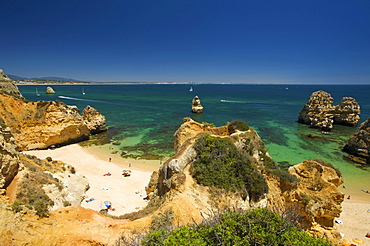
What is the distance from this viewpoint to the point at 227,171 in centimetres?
1091

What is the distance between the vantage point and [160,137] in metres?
36.3

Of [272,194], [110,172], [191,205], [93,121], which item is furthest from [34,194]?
[93,121]

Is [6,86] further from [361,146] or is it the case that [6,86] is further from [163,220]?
[361,146]

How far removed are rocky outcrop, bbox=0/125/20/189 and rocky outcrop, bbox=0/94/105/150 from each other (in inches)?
688

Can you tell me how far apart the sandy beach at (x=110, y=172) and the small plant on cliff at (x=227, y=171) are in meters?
7.52

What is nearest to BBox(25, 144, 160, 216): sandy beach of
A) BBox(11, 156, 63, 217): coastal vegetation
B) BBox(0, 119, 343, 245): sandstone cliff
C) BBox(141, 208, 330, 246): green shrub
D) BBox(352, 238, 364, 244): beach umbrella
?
BBox(11, 156, 63, 217): coastal vegetation

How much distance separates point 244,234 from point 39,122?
33806 mm

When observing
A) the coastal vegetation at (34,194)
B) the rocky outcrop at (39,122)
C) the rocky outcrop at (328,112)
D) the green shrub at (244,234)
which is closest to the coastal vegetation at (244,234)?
the green shrub at (244,234)

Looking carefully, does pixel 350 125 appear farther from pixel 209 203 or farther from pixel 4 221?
pixel 4 221

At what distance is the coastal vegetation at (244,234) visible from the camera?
5051 mm

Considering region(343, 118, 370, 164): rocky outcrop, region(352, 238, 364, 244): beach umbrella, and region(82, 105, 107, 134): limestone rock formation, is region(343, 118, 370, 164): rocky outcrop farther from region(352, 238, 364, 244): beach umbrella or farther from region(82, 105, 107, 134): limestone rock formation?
region(82, 105, 107, 134): limestone rock formation

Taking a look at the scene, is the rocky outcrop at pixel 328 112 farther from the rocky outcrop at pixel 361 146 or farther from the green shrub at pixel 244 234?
the green shrub at pixel 244 234

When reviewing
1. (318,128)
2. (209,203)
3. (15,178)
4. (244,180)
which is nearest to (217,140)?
(244,180)

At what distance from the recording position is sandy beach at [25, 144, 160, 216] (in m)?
16.0
